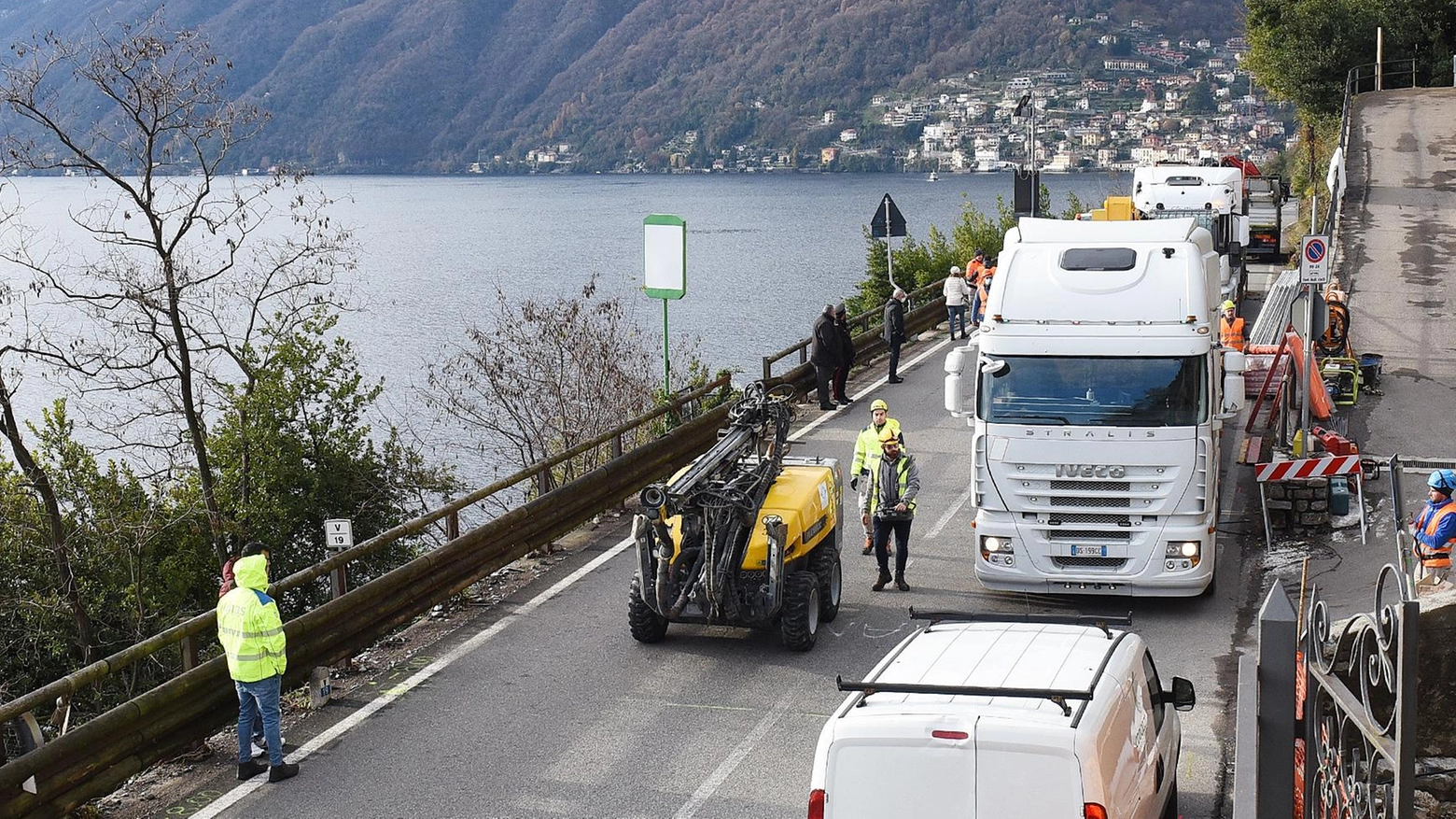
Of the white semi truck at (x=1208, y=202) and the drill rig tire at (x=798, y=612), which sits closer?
the drill rig tire at (x=798, y=612)

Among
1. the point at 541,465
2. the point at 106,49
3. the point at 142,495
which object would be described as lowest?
the point at 142,495

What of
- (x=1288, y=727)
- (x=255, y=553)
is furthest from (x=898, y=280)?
(x=1288, y=727)

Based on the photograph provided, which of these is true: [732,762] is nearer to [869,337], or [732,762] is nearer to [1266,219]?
[869,337]

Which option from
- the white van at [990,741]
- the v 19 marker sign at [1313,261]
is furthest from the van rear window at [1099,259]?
the white van at [990,741]

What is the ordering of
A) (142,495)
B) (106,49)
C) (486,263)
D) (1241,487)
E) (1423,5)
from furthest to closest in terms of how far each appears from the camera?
(486,263) → (1423,5) → (142,495) → (106,49) → (1241,487)

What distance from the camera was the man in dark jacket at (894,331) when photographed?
26250mm

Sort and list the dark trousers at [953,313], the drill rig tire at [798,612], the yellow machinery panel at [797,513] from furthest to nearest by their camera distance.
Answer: the dark trousers at [953,313]
the yellow machinery panel at [797,513]
the drill rig tire at [798,612]

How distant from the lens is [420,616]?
46.5ft

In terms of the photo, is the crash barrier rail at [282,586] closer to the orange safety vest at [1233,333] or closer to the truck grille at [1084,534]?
the truck grille at [1084,534]

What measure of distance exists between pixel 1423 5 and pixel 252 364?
53.3 meters

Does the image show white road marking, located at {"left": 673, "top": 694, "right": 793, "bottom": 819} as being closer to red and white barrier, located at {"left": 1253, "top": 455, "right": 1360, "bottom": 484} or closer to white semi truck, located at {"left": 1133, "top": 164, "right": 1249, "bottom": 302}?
red and white barrier, located at {"left": 1253, "top": 455, "right": 1360, "bottom": 484}

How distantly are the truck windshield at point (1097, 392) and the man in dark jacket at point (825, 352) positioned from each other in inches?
366

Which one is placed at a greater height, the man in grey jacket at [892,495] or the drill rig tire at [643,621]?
the man in grey jacket at [892,495]

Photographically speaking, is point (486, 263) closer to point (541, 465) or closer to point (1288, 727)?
point (541, 465)
